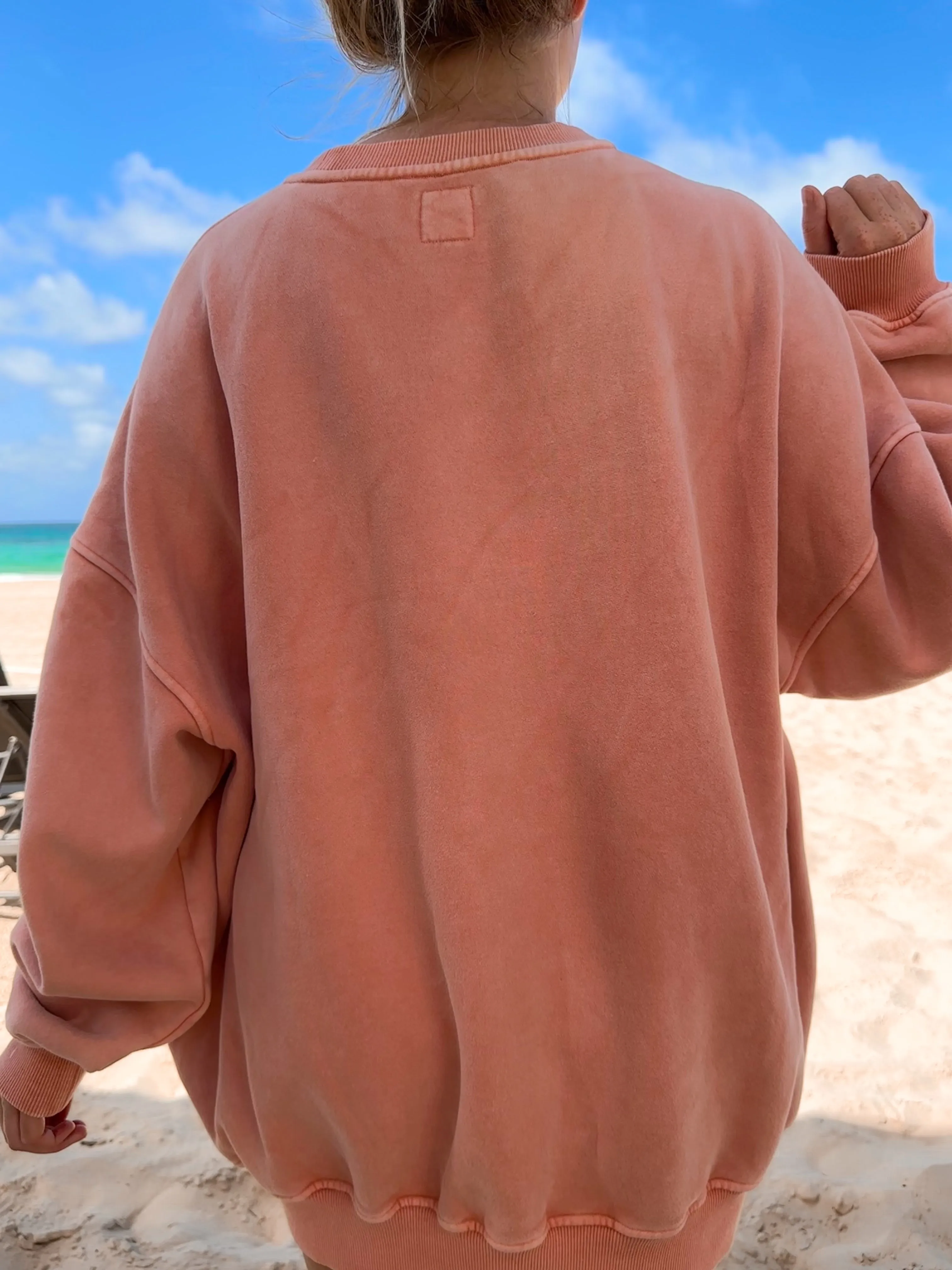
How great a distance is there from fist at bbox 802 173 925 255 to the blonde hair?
38cm

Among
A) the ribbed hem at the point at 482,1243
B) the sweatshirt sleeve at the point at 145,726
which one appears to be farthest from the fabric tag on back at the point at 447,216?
the ribbed hem at the point at 482,1243

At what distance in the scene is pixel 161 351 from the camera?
1008mm

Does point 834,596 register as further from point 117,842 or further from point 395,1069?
point 117,842

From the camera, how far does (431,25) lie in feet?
3.03

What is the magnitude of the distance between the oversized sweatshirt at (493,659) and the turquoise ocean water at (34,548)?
86.8ft

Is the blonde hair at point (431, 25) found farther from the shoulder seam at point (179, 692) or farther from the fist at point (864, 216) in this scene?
the shoulder seam at point (179, 692)

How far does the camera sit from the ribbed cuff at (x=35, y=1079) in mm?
1145

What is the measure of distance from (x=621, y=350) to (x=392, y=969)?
674 millimetres

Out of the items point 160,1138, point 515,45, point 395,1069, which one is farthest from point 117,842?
point 160,1138

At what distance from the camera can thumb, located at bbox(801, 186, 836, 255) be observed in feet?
3.65

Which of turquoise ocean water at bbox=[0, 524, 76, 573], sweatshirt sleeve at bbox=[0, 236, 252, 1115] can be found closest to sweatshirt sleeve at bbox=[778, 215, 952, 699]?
sweatshirt sleeve at bbox=[0, 236, 252, 1115]

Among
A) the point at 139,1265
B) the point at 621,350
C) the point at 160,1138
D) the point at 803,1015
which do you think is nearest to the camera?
the point at 621,350

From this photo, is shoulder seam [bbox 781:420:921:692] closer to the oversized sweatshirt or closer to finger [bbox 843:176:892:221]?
the oversized sweatshirt

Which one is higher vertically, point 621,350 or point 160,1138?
point 621,350
